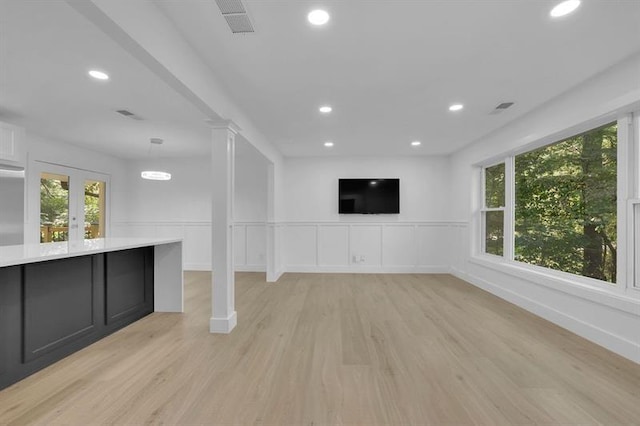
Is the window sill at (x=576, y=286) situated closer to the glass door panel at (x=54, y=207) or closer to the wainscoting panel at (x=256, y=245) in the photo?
the wainscoting panel at (x=256, y=245)

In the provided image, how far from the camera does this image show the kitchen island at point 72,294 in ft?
6.87

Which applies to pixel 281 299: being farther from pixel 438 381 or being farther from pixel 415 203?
pixel 415 203

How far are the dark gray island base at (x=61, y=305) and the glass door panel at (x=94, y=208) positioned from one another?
3580 millimetres

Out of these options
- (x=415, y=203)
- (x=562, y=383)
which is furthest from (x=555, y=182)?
(x=415, y=203)

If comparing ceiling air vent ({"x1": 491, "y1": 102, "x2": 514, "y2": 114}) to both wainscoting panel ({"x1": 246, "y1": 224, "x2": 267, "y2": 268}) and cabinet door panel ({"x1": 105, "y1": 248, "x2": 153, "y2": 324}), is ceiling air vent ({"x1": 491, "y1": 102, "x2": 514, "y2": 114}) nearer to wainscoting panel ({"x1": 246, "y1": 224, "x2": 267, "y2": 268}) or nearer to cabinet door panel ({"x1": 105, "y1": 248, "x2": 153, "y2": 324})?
cabinet door panel ({"x1": 105, "y1": 248, "x2": 153, "y2": 324})

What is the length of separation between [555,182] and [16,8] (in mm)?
5149

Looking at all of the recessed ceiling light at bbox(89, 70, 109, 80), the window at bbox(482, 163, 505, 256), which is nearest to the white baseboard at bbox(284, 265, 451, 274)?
the window at bbox(482, 163, 505, 256)

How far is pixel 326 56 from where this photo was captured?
2410 mm

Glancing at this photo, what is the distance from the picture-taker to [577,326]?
295 centimetres

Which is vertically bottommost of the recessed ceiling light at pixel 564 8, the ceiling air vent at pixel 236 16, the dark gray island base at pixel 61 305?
the dark gray island base at pixel 61 305

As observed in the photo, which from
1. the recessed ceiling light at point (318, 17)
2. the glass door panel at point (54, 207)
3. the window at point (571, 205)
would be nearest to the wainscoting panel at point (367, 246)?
the window at point (571, 205)

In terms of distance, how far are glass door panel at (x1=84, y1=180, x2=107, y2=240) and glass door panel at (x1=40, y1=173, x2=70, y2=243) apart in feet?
1.40

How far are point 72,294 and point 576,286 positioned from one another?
4.79 metres

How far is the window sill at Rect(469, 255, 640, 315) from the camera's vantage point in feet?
8.15
